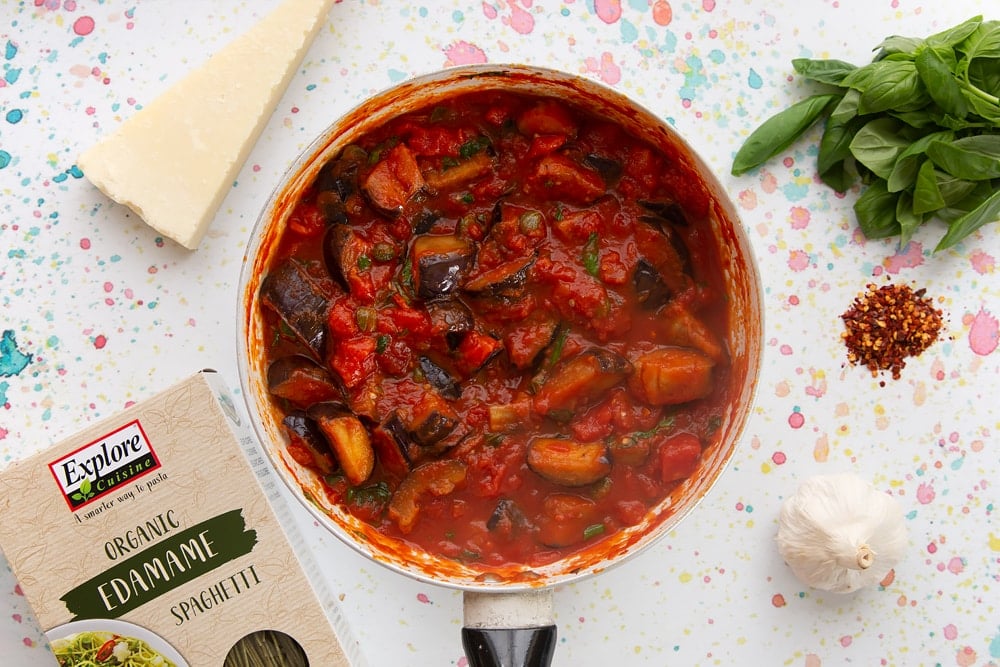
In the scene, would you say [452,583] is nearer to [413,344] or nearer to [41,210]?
[413,344]

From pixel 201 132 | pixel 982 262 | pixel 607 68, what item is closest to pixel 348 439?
pixel 201 132

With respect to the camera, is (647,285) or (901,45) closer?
(647,285)

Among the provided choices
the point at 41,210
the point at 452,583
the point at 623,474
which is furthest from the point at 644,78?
the point at 41,210

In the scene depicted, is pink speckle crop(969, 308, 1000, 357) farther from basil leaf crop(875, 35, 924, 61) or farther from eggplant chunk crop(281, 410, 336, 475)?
eggplant chunk crop(281, 410, 336, 475)

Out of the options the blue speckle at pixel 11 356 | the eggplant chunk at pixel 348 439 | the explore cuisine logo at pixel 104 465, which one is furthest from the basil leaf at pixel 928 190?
the blue speckle at pixel 11 356

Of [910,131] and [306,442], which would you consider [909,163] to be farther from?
[306,442]
